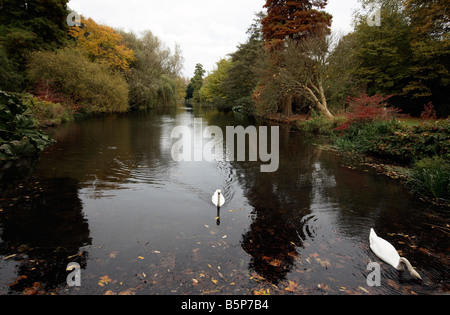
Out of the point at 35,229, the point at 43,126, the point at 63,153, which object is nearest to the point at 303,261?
the point at 35,229

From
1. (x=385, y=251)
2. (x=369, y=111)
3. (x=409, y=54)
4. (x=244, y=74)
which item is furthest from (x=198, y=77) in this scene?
(x=385, y=251)

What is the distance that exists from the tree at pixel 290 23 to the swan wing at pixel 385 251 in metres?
17.5

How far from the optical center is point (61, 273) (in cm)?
336

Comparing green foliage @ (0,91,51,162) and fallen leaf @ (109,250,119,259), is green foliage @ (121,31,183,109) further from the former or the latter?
fallen leaf @ (109,250,119,259)

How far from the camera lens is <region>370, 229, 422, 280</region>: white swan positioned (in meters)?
3.47

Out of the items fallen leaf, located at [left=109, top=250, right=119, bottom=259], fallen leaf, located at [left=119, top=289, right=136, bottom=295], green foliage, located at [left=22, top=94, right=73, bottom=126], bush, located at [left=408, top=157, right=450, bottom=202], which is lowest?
fallen leaf, located at [left=119, top=289, right=136, bottom=295]

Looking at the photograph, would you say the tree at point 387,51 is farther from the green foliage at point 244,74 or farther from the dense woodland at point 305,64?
the green foliage at point 244,74

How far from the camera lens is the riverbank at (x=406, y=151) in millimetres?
6594

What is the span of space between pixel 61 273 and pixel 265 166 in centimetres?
721

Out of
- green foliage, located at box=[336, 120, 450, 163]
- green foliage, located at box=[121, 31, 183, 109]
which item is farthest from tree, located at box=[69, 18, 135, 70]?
green foliage, located at box=[336, 120, 450, 163]

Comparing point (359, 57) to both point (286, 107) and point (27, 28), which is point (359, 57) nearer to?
point (286, 107)

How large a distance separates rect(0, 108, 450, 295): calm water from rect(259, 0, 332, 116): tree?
15.3m

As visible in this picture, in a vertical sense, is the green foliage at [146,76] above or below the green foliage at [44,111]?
above

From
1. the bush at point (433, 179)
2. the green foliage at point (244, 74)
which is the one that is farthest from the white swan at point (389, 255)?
the green foliage at point (244, 74)
